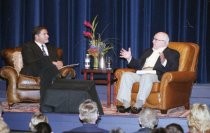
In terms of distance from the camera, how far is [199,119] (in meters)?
3.19

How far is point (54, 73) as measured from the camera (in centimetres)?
571

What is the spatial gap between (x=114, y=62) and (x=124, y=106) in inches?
76.8

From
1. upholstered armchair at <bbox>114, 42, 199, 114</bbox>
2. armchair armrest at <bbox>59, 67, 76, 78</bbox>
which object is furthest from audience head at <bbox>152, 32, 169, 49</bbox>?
armchair armrest at <bbox>59, 67, 76, 78</bbox>

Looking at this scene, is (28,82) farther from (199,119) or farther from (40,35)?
(199,119)

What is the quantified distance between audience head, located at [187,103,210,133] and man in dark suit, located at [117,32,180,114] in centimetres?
201

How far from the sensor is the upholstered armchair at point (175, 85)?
5.30 meters

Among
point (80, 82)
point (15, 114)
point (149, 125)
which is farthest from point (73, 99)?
point (149, 125)

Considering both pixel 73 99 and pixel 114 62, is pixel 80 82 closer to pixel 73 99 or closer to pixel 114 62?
pixel 73 99

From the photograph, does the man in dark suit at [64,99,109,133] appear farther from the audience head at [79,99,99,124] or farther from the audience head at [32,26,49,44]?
the audience head at [32,26,49,44]

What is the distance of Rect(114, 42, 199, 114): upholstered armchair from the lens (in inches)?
209

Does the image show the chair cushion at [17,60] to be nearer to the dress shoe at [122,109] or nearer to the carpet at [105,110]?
the carpet at [105,110]

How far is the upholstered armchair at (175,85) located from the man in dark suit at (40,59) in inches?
32.0

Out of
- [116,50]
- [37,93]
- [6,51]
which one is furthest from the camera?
[116,50]

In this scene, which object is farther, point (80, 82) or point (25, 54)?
point (25, 54)
